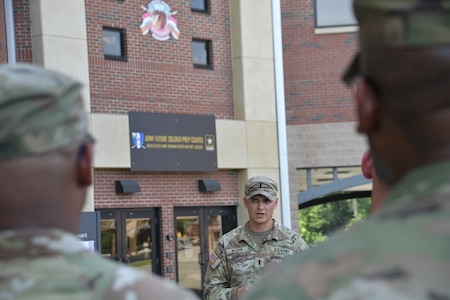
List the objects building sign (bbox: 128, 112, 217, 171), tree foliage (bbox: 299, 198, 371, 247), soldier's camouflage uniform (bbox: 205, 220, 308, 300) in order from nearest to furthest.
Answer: soldier's camouflage uniform (bbox: 205, 220, 308, 300) < building sign (bbox: 128, 112, 217, 171) < tree foliage (bbox: 299, 198, 371, 247)

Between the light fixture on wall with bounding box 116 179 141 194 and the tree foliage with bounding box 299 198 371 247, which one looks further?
the tree foliage with bounding box 299 198 371 247

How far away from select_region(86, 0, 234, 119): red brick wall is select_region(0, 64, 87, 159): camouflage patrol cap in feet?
62.1

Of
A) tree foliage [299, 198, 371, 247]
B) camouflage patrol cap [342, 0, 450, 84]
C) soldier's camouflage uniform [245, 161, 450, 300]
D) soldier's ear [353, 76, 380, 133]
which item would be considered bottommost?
tree foliage [299, 198, 371, 247]

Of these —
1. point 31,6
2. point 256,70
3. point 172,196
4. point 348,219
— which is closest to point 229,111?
point 256,70

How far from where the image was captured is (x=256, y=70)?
24000 millimetres

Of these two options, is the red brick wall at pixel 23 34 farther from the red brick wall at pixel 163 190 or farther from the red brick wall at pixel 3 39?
the red brick wall at pixel 163 190

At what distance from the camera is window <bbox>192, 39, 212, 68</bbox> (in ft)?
77.3

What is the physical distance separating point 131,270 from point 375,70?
0.78m

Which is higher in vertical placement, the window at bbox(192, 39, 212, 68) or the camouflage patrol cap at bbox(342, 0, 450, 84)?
the window at bbox(192, 39, 212, 68)

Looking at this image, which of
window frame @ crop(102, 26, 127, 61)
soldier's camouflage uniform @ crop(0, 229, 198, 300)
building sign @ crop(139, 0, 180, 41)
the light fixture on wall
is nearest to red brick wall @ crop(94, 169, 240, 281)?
the light fixture on wall

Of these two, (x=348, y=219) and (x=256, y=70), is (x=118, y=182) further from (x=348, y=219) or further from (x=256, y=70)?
(x=348, y=219)

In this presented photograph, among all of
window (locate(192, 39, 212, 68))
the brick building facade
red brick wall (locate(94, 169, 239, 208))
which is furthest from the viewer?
window (locate(192, 39, 212, 68))

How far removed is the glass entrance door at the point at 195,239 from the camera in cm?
2270

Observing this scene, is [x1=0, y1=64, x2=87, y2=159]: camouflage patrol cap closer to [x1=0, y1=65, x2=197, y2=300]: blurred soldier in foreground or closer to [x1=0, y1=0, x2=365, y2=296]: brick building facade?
[x1=0, y1=65, x2=197, y2=300]: blurred soldier in foreground
